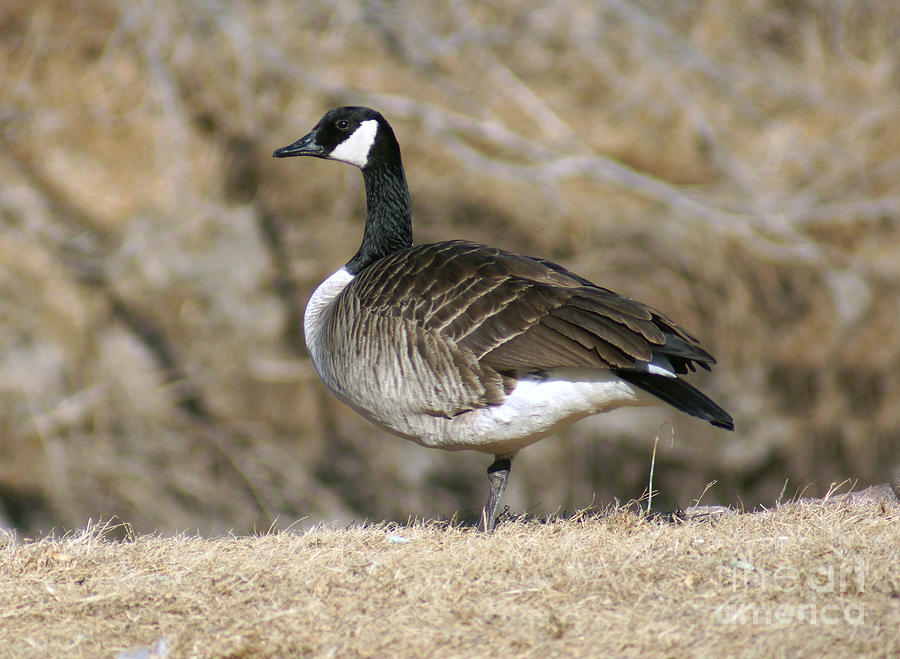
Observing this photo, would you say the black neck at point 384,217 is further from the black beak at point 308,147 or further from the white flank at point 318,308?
the black beak at point 308,147

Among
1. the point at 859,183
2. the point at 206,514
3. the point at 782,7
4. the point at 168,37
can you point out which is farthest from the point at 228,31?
the point at 859,183

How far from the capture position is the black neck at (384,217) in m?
5.52

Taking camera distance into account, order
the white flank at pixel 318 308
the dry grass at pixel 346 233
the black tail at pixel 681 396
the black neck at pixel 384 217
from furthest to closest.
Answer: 1. the dry grass at pixel 346 233
2. the black neck at pixel 384 217
3. the white flank at pixel 318 308
4. the black tail at pixel 681 396

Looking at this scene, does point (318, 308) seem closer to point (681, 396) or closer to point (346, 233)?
point (681, 396)

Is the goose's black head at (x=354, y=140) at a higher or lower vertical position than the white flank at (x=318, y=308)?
higher

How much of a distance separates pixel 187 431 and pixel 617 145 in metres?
6.15

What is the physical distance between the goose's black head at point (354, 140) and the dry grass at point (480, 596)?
262 centimetres

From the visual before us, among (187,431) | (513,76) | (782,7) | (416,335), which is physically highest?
(782,7)

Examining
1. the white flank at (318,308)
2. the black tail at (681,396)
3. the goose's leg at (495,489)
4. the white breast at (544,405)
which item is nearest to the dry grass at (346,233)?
the white flank at (318,308)

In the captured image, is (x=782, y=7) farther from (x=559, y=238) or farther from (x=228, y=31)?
(x=228, y=31)

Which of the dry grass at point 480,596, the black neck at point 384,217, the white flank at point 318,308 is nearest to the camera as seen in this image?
the dry grass at point 480,596

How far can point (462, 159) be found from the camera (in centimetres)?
1116

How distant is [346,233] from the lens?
36.7 ft

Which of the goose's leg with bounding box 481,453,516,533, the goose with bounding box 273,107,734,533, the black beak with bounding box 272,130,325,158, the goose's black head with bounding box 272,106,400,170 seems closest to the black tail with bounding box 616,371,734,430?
the goose with bounding box 273,107,734,533
